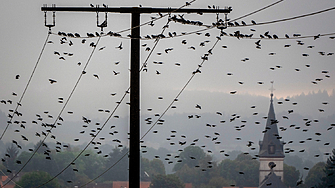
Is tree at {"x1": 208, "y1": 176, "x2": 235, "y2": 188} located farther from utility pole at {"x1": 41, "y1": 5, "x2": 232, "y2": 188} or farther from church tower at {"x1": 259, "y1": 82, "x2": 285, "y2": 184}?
utility pole at {"x1": 41, "y1": 5, "x2": 232, "y2": 188}

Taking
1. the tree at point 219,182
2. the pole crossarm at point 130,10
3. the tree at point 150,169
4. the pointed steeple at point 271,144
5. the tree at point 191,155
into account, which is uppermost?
the pole crossarm at point 130,10

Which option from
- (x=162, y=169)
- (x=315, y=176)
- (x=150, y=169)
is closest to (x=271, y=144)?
(x=315, y=176)

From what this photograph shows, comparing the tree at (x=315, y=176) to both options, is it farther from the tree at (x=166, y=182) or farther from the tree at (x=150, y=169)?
the tree at (x=150, y=169)

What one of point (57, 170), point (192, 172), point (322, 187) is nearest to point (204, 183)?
point (192, 172)

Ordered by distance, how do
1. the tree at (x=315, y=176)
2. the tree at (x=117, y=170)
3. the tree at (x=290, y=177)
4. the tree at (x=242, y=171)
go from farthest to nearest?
the tree at (x=117, y=170) < the tree at (x=242, y=171) < the tree at (x=290, y=177) < the tree at (x=315, y=176)

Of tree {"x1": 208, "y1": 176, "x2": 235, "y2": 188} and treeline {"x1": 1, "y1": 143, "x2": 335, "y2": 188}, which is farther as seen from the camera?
tree {"x1": 208, "y1": 176, "x2": 235, "y2": 188}

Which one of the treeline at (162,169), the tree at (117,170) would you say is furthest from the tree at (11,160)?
the tree at (117,170)

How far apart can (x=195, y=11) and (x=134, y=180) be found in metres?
4.19

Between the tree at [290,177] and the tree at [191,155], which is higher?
the tree at [191,155]

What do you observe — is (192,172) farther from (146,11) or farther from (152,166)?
(146,11)

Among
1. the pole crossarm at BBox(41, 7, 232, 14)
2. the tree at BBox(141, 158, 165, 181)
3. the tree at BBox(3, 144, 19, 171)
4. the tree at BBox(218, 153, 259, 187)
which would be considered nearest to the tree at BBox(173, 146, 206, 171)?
the tree at BBox(141, 158, 165, 181)

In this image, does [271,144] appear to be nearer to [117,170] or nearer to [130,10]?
[117,170]

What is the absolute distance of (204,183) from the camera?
108m

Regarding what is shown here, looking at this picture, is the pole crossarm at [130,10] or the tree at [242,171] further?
the tree at [242,171]
